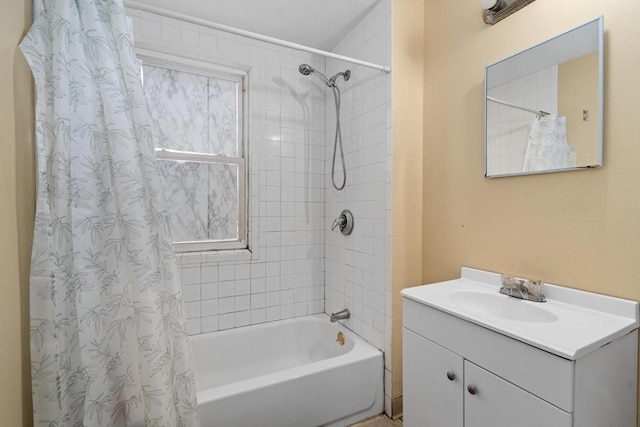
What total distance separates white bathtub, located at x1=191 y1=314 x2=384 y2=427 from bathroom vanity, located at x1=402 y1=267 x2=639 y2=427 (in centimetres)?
38

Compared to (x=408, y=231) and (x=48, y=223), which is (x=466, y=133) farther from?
(x=48, y=223)

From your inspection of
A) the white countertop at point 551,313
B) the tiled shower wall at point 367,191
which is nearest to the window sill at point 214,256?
the tiled shower wall at point 367,191

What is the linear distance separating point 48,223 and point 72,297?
0.26 meters

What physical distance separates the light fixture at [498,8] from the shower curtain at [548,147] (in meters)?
0.52

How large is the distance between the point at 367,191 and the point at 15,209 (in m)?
1.58

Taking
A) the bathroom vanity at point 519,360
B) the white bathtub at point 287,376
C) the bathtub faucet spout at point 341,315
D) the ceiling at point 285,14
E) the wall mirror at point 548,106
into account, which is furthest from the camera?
the bathtub faucet spout at point 341,315

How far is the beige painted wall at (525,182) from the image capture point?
0.97m

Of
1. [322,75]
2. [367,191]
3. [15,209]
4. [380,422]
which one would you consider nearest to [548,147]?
[367,191]

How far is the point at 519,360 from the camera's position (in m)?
0.87

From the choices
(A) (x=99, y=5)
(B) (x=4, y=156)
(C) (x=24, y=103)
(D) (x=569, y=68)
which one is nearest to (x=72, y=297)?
(B) (x=4, y=156)

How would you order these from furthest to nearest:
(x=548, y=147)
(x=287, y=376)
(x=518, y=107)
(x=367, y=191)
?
(x=367, y=191) → (x=287, y=376) → (x=518, y=107) → (x=548, y=147)

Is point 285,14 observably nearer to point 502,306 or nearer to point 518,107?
point 518,107

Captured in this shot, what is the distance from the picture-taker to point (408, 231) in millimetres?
1729

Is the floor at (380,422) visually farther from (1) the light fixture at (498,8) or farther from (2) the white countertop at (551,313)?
(1) the light fixture at (498,8)
